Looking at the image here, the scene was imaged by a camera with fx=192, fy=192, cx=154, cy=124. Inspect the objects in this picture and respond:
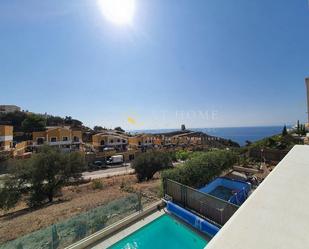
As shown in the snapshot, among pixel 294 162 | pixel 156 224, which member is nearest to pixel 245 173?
pixel 156 224

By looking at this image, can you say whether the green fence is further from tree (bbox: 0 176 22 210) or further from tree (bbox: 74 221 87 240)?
tree (bbox: 0 176 22 210)

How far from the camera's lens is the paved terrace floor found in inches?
59.8

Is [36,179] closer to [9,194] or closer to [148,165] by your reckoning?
[9,194]

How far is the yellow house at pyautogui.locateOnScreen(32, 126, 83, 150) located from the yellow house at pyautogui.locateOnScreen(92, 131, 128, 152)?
3.99 m

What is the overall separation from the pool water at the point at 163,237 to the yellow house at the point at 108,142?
3822 cm

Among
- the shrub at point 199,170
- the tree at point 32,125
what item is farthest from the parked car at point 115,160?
the shrub at point 199,170

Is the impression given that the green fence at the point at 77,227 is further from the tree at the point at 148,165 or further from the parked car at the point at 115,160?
the parked car at the point at 115,160

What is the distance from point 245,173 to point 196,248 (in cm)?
1130

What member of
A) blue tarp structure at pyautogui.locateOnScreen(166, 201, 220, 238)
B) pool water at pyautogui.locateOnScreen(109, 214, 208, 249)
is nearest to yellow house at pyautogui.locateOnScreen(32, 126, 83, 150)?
blue tarp structure at pyautogui.locateOnScreen(166, 201, 220, 238)

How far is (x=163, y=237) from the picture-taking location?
25.5 ft

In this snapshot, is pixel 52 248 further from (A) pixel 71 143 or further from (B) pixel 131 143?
(B) pixel 131 143

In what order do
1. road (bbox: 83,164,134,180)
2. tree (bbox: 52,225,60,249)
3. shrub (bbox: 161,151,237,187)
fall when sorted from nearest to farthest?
tree (bbox: 52,225,60,249), shrub (bbox: 161,151,237,187), road (bbox: 83,164,134,180)

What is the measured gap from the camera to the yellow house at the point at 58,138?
39250mm

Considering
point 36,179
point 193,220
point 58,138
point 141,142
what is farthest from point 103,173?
point 193,220
